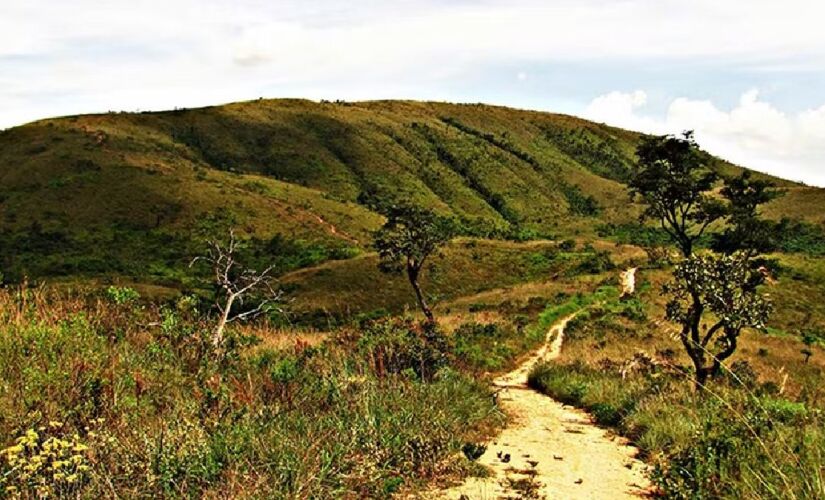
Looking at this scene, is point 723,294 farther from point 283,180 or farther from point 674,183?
point 283,180

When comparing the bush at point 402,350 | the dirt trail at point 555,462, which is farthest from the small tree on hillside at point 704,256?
the bush at point 402,350

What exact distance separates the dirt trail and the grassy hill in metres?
57.7

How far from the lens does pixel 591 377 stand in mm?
17344

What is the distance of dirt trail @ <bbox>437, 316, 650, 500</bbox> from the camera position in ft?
24.9

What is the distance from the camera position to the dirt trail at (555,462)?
7.58 m

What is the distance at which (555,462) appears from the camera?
933 cm

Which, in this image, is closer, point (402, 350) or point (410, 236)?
point (402, 350)

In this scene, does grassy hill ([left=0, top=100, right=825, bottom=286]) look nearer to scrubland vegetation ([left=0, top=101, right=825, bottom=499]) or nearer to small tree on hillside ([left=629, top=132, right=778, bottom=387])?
scrubland vegetation ([left=0, top=101, right=825, bottom=499])

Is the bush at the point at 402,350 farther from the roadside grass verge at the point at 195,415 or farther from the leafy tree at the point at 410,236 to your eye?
the leafy tree at the point at 410,236

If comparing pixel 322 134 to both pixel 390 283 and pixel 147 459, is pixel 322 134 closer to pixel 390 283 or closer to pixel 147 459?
pixel 390 283

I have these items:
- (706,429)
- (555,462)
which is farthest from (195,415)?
(706,429)

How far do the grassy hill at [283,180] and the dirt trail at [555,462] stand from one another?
189ft

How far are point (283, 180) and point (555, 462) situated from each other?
101430 millimetres

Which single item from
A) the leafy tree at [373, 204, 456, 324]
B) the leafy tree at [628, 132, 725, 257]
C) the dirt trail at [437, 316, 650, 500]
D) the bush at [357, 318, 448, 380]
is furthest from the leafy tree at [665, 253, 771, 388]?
the leafy tree at [373, 204, 456, 324]
